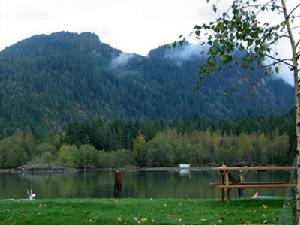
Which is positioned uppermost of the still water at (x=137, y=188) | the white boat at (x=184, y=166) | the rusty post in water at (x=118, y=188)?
the rusty post in water at (x=118, y=188)

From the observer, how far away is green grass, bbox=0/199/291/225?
51.6ft

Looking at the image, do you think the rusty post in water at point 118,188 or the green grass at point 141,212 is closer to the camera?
the green grass at point 141,212

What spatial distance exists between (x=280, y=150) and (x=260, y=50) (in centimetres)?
17363

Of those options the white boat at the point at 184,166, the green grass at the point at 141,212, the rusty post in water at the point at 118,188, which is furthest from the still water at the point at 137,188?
the white boat at the point at 184,166

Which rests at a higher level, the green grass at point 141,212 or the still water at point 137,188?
the green grass at point 141,212

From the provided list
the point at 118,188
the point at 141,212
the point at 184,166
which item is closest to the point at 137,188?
the point at 118,188

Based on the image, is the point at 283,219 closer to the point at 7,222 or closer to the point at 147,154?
the point at 7,222

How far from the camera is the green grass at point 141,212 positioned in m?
15.7

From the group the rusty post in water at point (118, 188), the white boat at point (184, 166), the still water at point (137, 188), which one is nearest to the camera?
the rusty post in water at point (118, 188)

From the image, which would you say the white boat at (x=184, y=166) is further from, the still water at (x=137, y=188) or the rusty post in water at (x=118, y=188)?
the rusty post in water at (x=118, y=188)

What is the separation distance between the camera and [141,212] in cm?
1720

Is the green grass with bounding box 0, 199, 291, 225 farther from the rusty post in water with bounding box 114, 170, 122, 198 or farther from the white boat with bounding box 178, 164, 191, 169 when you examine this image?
the white boat with bounding box 178, 164, 191, 169

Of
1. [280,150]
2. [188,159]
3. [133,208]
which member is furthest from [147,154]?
[133,208]

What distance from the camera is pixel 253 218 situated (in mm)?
15711
